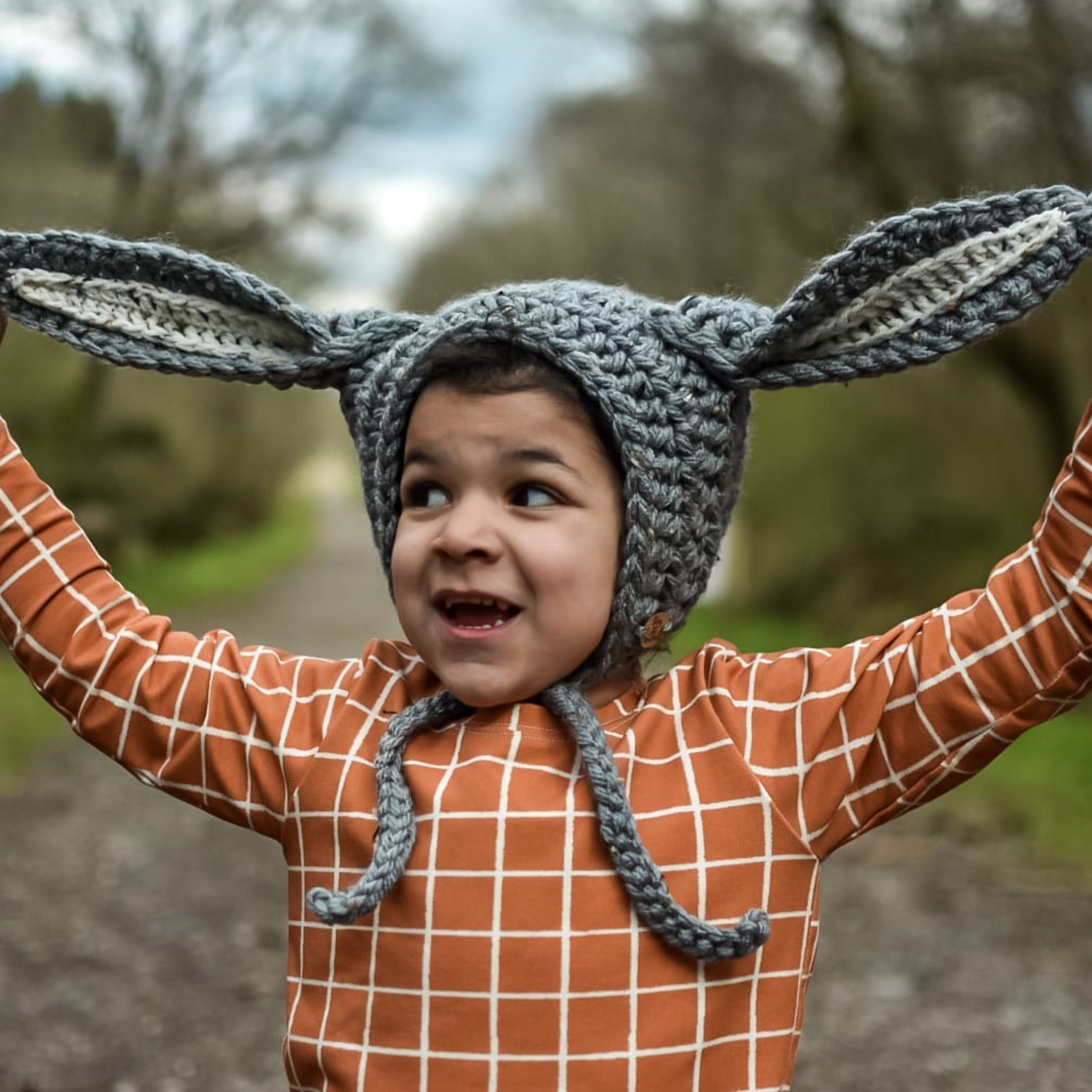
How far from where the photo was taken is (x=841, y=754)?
5.29 feet

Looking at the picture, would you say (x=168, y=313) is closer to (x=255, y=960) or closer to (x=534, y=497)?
(x=534, y=497)

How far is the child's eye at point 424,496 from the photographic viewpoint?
5.44 ft

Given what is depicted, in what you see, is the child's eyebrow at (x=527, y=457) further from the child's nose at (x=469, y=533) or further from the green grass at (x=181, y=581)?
the green grass at (x=181, y=581)

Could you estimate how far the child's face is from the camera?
1.59m

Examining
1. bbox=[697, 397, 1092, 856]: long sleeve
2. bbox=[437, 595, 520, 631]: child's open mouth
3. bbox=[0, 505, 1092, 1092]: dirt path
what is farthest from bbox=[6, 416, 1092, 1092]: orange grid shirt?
bbox=[0, 505, 1092, 1092]: dirt path

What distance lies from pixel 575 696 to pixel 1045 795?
405 centimetres

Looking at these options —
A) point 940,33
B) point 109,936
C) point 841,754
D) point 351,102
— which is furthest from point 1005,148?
point 351,102

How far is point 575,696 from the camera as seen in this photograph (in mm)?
1648

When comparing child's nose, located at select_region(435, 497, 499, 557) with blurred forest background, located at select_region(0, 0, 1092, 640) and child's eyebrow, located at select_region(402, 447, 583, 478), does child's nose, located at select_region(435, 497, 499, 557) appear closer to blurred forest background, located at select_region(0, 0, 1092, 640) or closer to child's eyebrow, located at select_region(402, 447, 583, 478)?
child's eyebrow, located at select_region(402, 447, 583, 478)

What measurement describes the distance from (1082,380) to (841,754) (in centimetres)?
562

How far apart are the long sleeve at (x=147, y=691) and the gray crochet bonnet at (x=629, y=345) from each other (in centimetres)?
16

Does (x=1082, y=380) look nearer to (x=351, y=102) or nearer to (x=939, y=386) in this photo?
(x=939, y=386)

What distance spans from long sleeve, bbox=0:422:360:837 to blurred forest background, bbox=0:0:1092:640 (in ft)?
9.74

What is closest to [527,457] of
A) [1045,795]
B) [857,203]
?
[1045,795]
